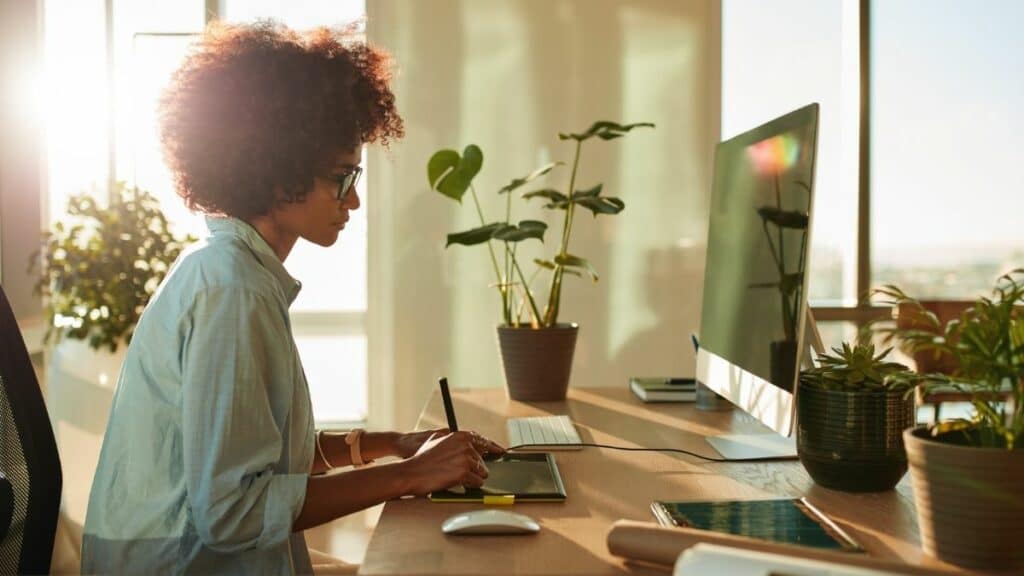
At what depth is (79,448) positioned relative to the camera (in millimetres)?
3273

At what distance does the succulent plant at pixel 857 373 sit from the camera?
4.12ft

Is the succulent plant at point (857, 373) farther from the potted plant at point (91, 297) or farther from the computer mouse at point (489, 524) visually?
the potted plant at point (91, 297)

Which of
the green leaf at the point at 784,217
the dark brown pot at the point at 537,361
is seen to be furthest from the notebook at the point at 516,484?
the dark brown pot at the point at 537,361

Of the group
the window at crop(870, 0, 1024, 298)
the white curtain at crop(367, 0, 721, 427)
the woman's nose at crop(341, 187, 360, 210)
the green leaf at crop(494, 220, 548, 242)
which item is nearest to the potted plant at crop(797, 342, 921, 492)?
the woman's nose at crop(341, 187, 360, 210)

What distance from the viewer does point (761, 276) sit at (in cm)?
148

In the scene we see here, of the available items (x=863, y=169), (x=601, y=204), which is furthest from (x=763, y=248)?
(x=863, y=169)

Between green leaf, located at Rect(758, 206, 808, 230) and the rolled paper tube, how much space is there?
501 millimetres

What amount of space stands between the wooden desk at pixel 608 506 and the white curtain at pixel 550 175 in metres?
1.44

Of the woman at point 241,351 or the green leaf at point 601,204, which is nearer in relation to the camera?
the woman at point 241,351

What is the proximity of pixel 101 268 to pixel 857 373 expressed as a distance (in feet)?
8.64

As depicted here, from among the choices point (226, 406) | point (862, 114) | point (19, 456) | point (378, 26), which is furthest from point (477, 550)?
point (862, 114)

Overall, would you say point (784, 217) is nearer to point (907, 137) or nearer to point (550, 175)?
point (550, 175)

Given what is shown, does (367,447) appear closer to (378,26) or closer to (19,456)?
(19,456)

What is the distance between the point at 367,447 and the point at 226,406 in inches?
20.3
